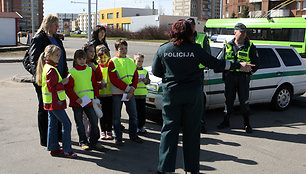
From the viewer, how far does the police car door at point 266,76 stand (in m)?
7.35

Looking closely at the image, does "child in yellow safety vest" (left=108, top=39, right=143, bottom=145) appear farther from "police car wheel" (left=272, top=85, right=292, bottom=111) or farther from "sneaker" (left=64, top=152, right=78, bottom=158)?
"police car wheel" (left=272, top=85, right=292, bottom=111)

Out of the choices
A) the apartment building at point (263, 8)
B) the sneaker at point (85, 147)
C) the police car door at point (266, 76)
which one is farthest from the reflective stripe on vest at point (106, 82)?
the apartment building at point (263, 8)

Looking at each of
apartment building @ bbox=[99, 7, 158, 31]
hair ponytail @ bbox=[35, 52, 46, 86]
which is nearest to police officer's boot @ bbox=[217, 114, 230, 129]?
hair ponytail @ bbox=[35, 52, 46, 86]

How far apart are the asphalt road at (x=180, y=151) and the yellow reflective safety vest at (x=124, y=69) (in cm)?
109

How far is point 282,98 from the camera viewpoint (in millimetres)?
7848

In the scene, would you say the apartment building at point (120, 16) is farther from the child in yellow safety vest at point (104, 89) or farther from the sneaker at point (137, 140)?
the sneaker at point (137, 140)

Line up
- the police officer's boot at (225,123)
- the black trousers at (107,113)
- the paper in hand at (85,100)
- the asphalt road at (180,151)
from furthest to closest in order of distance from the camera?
1. the police officer's boot at (225,123)
2. the black trousers at (107,113)
3. the paper in hand at (85,100)
4. the asphalt road at (180,151)

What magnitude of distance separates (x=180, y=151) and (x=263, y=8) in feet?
192

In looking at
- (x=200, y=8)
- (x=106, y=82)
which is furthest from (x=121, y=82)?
(x=200, y=8)

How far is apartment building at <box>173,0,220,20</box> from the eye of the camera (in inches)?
4200

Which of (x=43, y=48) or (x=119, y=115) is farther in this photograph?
(x=119, y=115)

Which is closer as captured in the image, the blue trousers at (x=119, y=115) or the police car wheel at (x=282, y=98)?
the blue trousers at (x=119, y=115)

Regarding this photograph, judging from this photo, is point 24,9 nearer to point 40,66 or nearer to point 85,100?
point 40,66

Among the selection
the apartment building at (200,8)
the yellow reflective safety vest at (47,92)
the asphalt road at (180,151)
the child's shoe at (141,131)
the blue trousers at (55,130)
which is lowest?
the asphalt road at (180,151)
